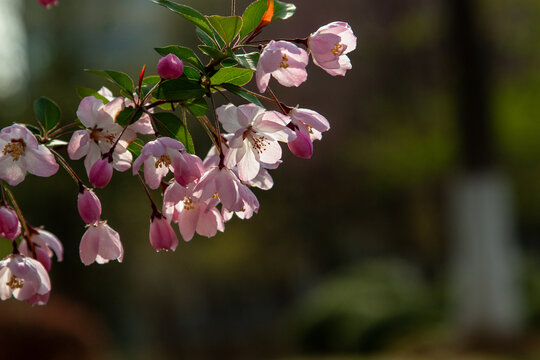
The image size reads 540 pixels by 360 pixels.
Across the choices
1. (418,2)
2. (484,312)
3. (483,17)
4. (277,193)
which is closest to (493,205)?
(484,312)

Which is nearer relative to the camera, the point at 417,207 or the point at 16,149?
the point at 16,149

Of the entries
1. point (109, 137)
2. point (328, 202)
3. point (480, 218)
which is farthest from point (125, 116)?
point (328, 202)

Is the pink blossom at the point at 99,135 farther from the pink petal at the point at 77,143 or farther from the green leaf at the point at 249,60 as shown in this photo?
the green leaf at the point at 249,60

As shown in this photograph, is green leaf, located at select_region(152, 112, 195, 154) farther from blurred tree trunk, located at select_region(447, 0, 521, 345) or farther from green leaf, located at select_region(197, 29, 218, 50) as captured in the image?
blurred tree trunk, located at select_region(447, 0, 521, 345)

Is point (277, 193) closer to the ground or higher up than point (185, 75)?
closer to the ground

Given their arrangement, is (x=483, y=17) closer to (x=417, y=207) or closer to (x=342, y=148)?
(x=342, y=148)

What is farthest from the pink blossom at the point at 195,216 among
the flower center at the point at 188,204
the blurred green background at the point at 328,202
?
the blurred green background at the point at 328,202
